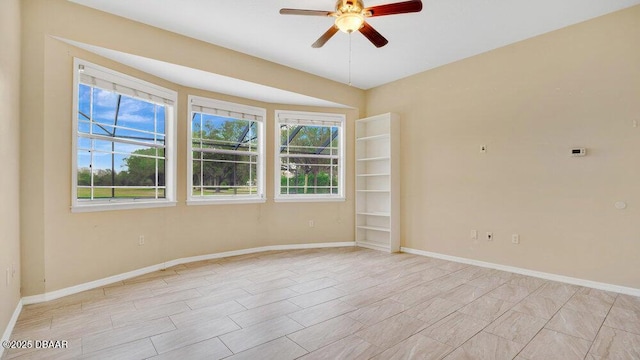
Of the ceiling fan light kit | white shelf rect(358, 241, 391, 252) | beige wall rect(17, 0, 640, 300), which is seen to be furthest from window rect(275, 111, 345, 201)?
the ceiling fan light kit

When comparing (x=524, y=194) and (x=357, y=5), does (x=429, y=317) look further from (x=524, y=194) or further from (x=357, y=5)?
(x=357, y=5)

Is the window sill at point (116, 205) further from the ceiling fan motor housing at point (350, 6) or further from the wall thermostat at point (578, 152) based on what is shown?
the wall thermostat at point (578, 152)

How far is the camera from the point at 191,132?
437 cm

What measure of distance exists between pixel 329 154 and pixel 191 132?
90.3 inches

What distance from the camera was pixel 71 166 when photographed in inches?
120

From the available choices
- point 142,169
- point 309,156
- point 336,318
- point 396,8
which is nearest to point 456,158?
point 309,156

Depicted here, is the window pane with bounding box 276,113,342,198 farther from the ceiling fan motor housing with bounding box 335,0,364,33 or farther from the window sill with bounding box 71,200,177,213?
the ceiling fan motor housing with bounding box 335,0,364,33

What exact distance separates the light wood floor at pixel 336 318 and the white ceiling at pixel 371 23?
2827 mm

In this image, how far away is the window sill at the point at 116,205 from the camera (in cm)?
312

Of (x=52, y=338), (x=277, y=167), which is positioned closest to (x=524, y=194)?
(x=277, y=167)

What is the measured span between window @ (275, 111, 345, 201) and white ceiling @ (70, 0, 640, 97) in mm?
1137

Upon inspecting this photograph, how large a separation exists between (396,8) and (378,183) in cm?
340

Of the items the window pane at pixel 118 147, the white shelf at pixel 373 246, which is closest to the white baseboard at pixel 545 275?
the white shelf at pixel 373 246

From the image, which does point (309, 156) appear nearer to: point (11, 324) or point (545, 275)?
point (545, 275)
